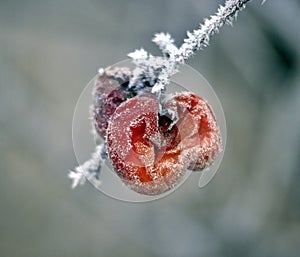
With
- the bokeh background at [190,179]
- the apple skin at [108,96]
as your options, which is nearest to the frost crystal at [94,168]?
the apple skin at [108,96]

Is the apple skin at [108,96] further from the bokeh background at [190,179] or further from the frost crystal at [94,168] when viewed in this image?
the bokeh background at [190,179]

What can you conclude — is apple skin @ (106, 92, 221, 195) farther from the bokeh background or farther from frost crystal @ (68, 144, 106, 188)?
the bokeh background

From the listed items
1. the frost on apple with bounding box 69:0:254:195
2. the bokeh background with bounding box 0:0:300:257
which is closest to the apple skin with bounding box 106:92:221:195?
the frost on apple with bounding box 69:0:254:195

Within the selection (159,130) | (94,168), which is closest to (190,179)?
(94,168)

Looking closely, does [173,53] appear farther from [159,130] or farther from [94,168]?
[94,168]

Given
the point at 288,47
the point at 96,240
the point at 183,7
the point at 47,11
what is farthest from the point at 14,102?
the point at 96,240

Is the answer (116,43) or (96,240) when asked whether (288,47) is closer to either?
(116,43)
